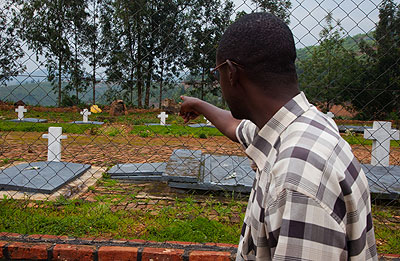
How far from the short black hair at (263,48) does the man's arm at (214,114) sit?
0.66 metres

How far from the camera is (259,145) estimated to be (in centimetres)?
95

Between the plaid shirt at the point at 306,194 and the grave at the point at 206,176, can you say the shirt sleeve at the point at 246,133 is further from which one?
the grave at the point at 206,176

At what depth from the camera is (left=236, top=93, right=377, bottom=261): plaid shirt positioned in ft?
2.31

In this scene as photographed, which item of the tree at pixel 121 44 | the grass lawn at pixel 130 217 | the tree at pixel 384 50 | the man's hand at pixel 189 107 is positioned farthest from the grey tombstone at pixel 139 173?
the tree at pixel 384 50

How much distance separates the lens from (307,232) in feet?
2.30

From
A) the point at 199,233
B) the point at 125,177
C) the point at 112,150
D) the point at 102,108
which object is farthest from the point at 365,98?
the point at 102,108

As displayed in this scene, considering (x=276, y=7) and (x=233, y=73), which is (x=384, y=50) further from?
(x=233, y=73)

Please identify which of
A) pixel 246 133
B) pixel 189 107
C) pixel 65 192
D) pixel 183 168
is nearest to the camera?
pixel 246 133

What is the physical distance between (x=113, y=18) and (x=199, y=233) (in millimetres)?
2007

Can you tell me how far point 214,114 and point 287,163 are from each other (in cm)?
103

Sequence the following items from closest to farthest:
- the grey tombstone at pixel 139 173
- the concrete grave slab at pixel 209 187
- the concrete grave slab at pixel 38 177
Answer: the concrete grave slab at pixel 38 177
the concrete grave slab at pixel 209 187
the grey tombstone at pixel 139 173

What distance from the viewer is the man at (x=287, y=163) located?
707 millimetres

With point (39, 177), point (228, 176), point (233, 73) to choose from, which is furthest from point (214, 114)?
point (39, 177)

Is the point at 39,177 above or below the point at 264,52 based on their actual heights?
below
